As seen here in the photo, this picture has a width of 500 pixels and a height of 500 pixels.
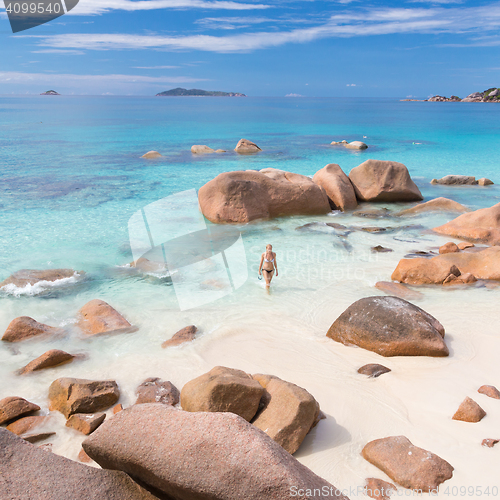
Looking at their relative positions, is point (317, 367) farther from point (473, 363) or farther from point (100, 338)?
point (100, 338)

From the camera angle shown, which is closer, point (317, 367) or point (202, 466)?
point (202, 466)

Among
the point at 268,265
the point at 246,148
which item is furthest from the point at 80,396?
the point at 246,148

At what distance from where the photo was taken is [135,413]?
3.10m

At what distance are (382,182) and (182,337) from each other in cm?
1231

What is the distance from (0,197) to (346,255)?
51.2 feet

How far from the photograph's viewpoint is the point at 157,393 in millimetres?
5684

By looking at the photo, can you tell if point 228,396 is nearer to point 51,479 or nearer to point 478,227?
point 51,479

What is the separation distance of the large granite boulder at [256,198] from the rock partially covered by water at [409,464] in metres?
10.4

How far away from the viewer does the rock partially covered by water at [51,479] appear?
8.11ft

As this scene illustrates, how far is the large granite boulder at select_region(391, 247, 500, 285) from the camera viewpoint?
9.38m

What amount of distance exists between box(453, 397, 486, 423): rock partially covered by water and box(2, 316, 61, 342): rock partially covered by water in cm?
654

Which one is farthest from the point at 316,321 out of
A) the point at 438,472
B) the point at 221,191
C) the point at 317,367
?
the point at 221,191

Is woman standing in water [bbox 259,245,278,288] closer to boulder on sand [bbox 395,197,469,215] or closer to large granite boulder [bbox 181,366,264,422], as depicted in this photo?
large granite boulder [bbox 181,366,264,422]

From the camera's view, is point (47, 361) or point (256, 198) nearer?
point (47, 361)
